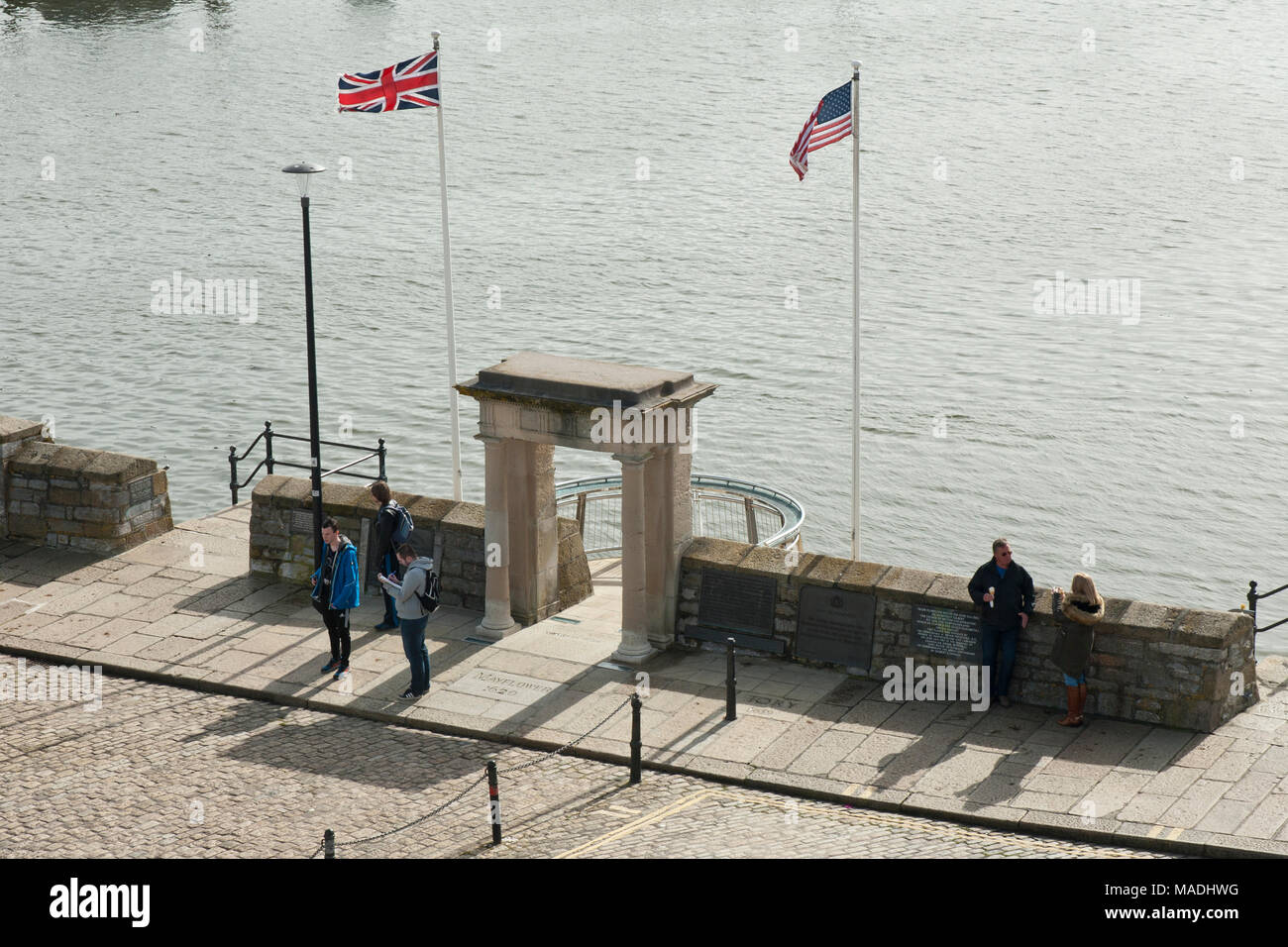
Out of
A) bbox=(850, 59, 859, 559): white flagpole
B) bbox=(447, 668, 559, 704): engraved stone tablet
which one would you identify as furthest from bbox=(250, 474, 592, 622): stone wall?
bbox=(850, 59, 859, 559): white flagpole

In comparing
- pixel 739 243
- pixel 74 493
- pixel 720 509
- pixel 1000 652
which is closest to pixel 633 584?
pixel 1000 652

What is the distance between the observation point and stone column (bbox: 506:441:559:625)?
19.8 m

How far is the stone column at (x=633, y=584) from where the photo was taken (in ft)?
62.8

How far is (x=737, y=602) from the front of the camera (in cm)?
1928

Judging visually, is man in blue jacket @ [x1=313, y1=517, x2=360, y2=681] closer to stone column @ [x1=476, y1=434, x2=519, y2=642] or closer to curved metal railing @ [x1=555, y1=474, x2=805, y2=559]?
stone column @ [x1=476, y1=434, x2=519, y2=642]

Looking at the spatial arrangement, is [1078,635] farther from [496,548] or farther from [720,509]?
[720,509]

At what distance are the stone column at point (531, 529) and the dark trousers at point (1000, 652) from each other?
5.36 metres

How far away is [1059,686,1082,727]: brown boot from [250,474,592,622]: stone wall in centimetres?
653

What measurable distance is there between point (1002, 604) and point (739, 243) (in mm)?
40654

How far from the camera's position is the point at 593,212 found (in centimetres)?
5938

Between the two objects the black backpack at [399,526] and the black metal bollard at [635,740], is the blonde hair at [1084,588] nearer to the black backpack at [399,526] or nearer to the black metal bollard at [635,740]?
the black metal bollard at [635,740]

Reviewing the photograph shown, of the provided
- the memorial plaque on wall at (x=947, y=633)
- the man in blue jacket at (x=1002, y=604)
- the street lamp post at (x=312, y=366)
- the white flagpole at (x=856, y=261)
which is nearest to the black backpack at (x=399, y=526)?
the street lamp post at (x=312, y=366)

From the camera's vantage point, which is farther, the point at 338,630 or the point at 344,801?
the point at 338,630

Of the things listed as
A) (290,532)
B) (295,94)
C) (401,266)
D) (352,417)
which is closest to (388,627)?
(290,532)
